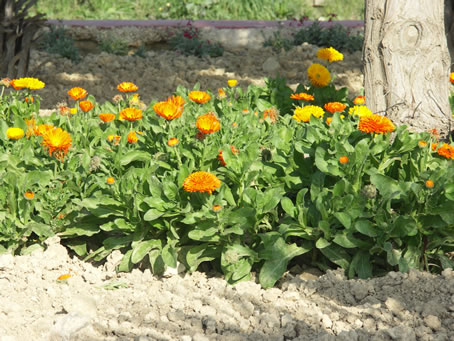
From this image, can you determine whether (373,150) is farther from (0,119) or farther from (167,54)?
(167,54)

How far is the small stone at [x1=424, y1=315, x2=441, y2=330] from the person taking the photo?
2623 mm

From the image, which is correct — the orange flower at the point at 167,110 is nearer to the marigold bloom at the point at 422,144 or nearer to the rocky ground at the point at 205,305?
the rocky ground at the point at 205,305

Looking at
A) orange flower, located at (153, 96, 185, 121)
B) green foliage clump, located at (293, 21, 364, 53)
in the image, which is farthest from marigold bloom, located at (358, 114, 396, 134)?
green foliage clump, located at (293, 21, 364, 53)

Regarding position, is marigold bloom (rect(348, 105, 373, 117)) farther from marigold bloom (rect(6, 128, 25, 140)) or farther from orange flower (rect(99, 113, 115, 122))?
marigold bloom (rect(6, 128, 25, 140))

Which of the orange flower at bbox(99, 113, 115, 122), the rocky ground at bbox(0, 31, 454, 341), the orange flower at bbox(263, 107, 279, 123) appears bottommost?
the rocky ground at bbox(0, 31, 454, 341)

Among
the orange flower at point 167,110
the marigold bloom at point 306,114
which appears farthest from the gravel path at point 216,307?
the marigold bloom at point 306,114

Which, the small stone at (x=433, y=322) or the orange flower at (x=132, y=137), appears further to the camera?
the orange flower at (x=132, y=137)

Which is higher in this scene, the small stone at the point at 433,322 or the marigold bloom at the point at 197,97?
the marigold bloom at the point at 197,97

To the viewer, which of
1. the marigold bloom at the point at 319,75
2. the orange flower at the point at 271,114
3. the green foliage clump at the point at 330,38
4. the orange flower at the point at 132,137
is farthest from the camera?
the green foliage clump at the point at 330,38

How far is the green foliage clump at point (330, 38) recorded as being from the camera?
8.25m

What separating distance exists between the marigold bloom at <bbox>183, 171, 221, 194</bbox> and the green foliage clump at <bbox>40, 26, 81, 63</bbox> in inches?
203

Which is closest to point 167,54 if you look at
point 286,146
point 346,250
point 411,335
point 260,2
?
point 260,2

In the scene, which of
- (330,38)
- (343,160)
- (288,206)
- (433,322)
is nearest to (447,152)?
(343,160)

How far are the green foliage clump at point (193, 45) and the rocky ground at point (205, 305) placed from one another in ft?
16.0
